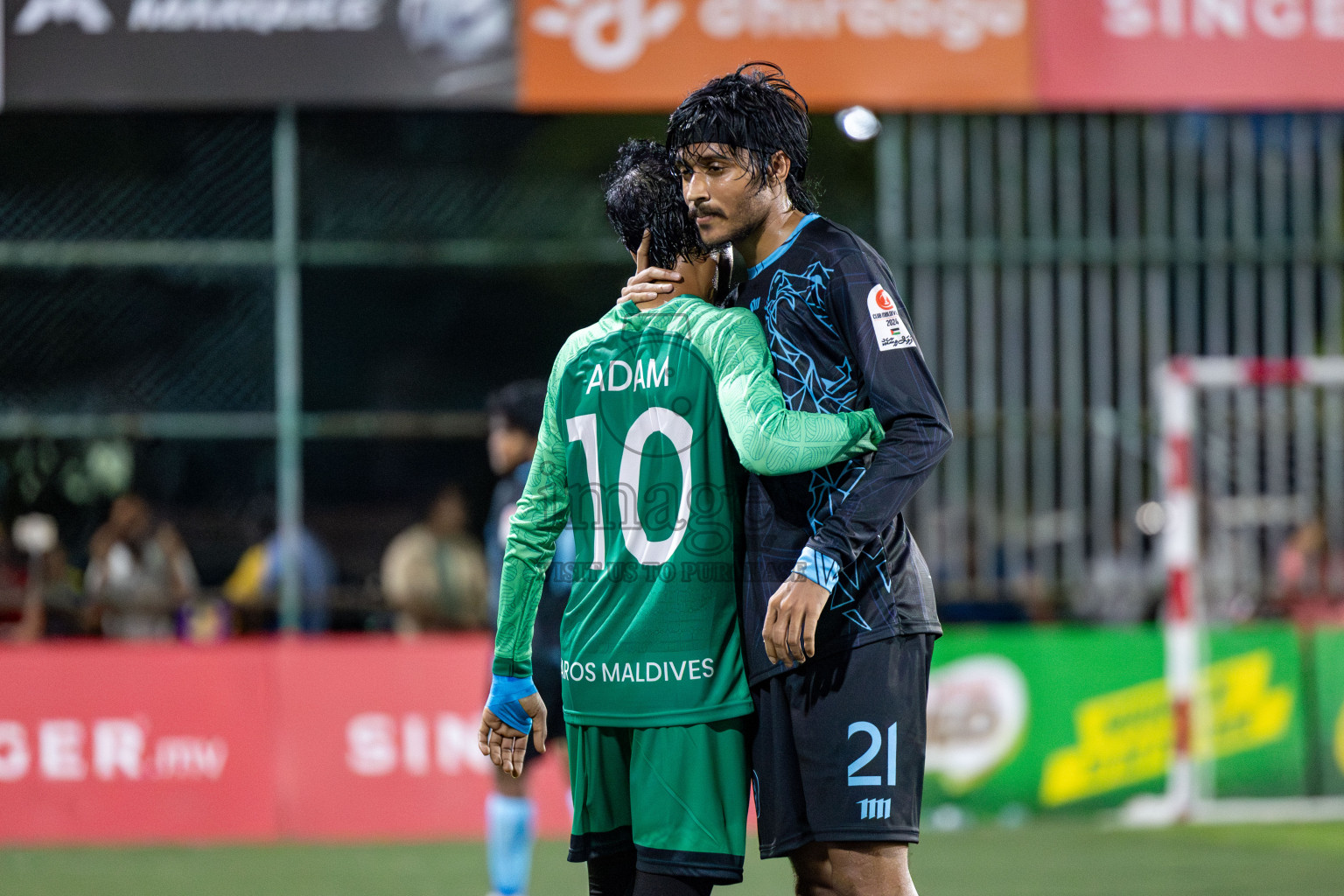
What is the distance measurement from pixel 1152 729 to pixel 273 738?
483cm

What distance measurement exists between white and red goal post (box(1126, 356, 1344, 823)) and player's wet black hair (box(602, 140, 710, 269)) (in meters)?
6.11

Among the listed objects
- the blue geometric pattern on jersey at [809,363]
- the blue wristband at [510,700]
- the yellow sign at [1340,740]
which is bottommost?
the yellow sign at [1340,740]

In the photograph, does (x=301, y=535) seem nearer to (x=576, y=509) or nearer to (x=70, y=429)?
(x=70, y=429)

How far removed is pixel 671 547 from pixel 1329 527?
7.65 m

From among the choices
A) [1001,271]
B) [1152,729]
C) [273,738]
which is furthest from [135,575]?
[1152,729]

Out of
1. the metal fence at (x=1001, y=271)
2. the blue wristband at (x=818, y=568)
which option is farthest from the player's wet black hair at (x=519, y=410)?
the blue wristband at (x=818, y=568)

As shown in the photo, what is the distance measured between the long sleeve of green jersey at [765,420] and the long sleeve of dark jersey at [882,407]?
7cm

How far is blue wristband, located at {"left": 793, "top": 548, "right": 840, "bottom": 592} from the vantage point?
3342 millimetres

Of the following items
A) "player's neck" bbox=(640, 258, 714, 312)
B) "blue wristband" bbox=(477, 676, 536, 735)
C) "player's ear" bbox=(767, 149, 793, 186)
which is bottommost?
"blue wristband" bbox=(477, 676, 536, 735)

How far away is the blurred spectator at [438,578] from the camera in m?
10.2

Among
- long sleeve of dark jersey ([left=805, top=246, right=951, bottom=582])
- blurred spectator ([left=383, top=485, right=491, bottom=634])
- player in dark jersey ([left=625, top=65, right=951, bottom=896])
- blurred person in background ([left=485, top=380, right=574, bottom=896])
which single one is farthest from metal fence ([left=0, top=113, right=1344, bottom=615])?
long sleeve of dark jersey ([left=805, top=246, right=951, bottom=582])

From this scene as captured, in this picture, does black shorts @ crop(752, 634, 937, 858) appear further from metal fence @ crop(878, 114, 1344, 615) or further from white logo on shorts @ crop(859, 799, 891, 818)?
metal fence @ crop(878, 114, 1344, 615)

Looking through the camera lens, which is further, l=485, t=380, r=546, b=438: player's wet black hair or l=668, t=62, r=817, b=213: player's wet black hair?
l=485, t=380, r=546, b=438: player's wet black hair

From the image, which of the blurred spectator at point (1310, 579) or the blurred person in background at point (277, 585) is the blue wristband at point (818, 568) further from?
the blurred spectator at point (1310, 579)
